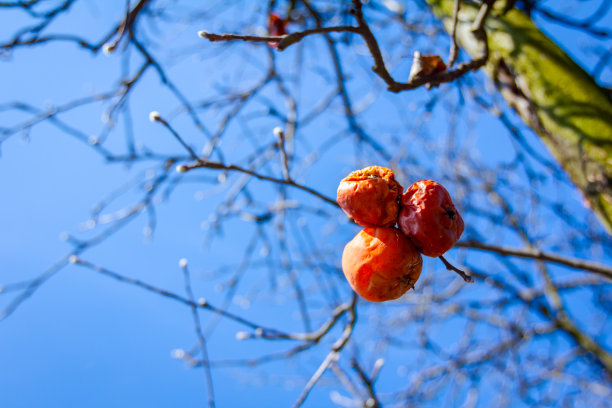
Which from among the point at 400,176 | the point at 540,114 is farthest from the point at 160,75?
the point at 400,176

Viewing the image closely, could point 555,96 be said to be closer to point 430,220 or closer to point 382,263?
point 430,220

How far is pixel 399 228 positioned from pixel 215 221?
1.98 meters

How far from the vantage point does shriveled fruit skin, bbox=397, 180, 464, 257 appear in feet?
3.64

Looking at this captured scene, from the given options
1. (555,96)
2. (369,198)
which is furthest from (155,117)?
(555,96)

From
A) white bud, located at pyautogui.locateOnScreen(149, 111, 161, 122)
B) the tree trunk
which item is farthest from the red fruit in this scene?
white bud, located at pyautogui.locateOnScreen(149, 111, 161, 122)

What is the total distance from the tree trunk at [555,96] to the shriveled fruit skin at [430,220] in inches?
32.1

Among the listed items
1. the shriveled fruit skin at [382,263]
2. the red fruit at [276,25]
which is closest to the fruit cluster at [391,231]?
the shriveled fruit skin at [382,263]

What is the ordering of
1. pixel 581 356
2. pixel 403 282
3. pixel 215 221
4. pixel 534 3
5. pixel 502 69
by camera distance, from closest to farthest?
pixel 403 282
pixel 502 69
pixel 534 3
pixel 215 221
pixel 581 356

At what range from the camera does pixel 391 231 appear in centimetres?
120

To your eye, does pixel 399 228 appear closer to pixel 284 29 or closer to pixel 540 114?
pixel 540 114

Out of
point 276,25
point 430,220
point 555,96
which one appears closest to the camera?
point 430,220

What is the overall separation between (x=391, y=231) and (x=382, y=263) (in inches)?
4.5

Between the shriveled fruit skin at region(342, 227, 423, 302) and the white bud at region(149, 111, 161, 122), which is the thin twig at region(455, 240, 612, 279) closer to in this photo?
the shriveled fruit skin at region(342, 227, 423, 302)

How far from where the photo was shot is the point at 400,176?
3.60 meters
